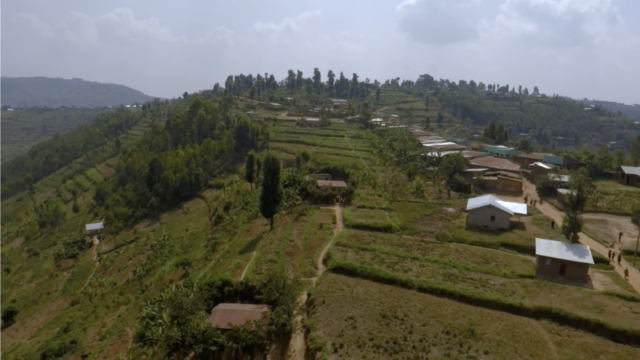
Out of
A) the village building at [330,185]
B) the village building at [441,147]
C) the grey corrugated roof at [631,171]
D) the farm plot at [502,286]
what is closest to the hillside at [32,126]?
the village building at [330,185]

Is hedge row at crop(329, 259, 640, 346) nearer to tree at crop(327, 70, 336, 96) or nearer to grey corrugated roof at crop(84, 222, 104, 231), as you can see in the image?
grey corrugated roof at crop(84, 222, 104, 231)

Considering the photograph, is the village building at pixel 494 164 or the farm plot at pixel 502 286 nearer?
the farm plot at pixel 502 286

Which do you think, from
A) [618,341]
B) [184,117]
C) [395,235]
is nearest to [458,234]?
[395,235]

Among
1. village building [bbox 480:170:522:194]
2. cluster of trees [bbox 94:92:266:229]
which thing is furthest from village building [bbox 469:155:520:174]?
cluster of trees [bbox 94:92:266:229]

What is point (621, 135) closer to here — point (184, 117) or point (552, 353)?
point (184, 117)

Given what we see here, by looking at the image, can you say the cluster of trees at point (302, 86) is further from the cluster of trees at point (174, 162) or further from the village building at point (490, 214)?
the village building at point (490, 214)

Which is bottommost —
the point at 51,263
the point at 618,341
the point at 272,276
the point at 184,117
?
the point at 51,263

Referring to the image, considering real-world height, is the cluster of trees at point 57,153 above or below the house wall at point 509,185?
below
